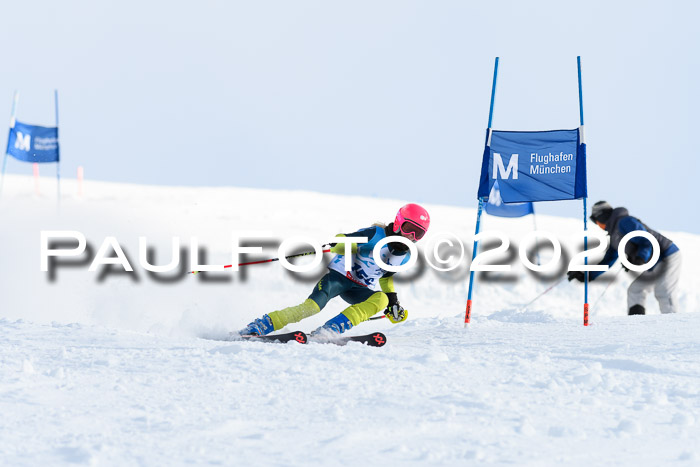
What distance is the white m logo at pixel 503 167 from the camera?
734cm

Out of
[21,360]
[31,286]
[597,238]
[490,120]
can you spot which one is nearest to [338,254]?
[490,120]

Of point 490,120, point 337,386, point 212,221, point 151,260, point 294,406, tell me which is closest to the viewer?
point 294,406

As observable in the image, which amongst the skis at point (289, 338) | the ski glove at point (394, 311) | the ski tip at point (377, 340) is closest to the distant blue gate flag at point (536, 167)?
the ski glove at point (394, 311)

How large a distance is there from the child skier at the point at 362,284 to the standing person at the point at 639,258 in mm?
3194

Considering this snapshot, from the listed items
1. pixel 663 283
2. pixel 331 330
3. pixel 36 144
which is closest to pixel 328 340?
pixel 331 330

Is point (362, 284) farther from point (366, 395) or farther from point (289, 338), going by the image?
point (366, 395)

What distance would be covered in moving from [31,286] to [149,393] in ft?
27.8

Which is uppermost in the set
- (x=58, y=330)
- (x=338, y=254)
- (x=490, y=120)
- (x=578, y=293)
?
(x=490, y=120)

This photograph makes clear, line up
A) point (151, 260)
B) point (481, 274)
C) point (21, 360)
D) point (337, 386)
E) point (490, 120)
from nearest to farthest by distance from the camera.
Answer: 1. point (337, 386)
2. point (21, 360)
3. point (490, 120)
4. point (151, 260)
5. point (481, 274)

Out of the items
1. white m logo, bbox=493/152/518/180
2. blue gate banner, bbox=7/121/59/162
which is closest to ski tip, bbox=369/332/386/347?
white m logo, bbox=493/152/518/180

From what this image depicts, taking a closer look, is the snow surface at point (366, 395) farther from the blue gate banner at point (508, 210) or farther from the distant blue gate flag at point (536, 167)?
the blue gate banner at point (508, 210)

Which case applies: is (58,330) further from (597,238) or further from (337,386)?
(597,238)

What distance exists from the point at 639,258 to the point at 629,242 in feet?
0.71

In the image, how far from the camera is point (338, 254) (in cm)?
649
